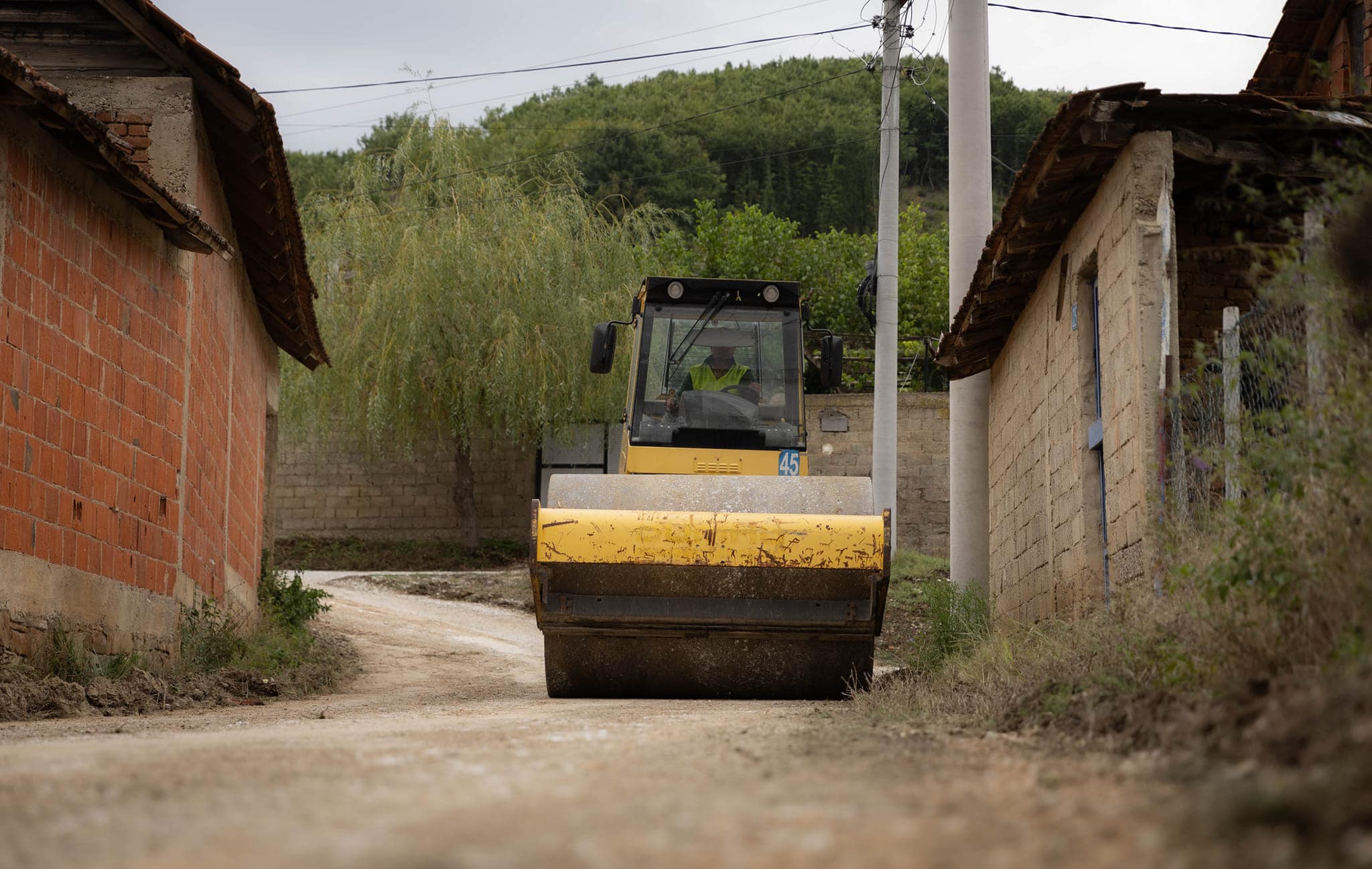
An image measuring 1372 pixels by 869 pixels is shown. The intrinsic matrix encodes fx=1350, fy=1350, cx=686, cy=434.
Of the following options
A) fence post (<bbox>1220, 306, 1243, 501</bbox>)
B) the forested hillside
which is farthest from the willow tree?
the forested hillside

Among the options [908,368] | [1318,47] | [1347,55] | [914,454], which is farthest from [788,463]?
[908,368]

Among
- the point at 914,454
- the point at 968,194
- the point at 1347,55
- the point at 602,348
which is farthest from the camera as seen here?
the point at 914,454

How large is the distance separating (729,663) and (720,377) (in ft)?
8.60

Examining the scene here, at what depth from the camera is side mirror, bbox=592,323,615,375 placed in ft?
34.2

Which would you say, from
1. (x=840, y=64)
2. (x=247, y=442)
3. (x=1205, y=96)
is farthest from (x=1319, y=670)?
(x=840, y=64)

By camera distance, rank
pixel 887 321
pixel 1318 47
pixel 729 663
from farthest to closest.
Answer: pixel 887 321 → pixel 1318 47 → pixel 729 663

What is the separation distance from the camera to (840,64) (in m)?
52.3

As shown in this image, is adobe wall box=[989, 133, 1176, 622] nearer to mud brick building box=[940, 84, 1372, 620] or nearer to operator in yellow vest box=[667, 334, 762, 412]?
mud brick building box=[940, 84, 1372, 620]

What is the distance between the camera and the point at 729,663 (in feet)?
29.6

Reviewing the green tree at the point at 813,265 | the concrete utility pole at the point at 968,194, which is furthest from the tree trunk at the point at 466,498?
the concrete utility pole at the point at 968,194

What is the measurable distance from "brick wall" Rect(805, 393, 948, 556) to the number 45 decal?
514 inches

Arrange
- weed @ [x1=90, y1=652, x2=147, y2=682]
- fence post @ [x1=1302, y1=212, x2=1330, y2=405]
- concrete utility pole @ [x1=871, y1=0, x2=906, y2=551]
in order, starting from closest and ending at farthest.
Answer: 1. fence post @ [x1=1302, y1=212, x2=1330, y2=405]
2. weed @ [x1=90, y1=652, x2=147, y2=682]
3. concrete utility pole @ [x1=871, y1=0, x2=906, y2=551]

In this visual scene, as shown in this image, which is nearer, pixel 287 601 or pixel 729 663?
pixel 729 663

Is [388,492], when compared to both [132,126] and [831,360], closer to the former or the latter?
[132,126]
